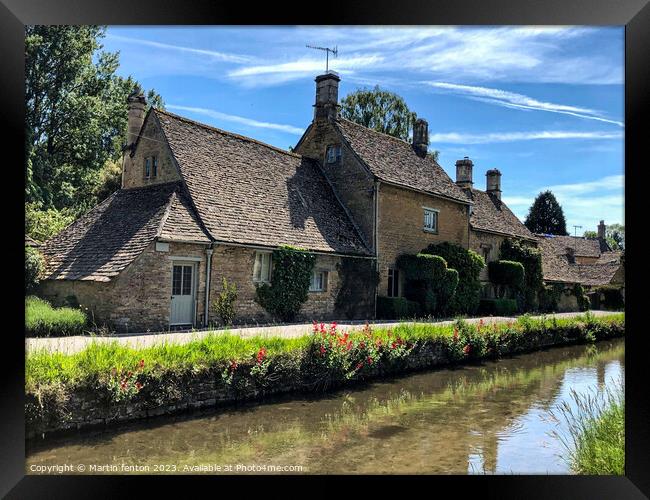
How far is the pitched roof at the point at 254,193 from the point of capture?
17984 millimetres

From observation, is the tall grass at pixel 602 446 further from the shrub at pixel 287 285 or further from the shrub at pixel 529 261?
the shrub at pixel 529 261

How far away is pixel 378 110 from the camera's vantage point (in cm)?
3641

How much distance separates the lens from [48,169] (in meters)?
23.7

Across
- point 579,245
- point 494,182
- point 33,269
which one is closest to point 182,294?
point 33,269

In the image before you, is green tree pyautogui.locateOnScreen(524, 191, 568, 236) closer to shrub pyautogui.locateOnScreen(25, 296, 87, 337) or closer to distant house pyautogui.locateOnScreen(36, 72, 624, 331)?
distant house pyautogui.locateOnScreen(36, 72, 624, 331)

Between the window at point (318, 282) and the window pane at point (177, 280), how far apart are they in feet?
18.2

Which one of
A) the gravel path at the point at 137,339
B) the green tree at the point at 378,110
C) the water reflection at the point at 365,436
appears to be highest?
the green tree at the point at 378,110

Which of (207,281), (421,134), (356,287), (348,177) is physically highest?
(421,134)

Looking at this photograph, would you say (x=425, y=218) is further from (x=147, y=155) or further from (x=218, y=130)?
(x=147, y=155)

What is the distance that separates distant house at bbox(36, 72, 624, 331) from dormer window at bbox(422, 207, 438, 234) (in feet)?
0.17

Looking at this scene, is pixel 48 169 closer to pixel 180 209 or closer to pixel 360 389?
pixel 180 209

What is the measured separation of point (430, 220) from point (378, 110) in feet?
42.8

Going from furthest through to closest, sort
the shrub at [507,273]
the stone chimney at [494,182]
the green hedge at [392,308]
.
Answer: the stone chimney at [494,182]
the shrub at [507,273]
the green hedge at [392,308]
